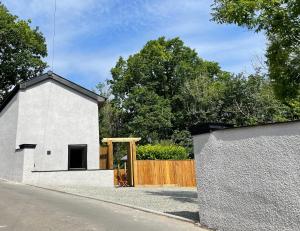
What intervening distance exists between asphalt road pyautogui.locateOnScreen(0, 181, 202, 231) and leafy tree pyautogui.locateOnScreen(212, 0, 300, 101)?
19.1ft

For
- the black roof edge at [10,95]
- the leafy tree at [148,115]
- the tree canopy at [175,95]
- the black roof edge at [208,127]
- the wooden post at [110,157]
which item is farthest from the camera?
the leafy tree at [148,115]

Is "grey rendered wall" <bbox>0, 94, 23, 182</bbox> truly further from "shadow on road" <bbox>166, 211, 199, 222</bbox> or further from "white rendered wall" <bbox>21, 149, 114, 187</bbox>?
"shadow on road" <bbox>166, 211, 199, 222</bbox>

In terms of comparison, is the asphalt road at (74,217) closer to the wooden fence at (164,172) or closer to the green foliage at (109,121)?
the wooden fence at (164,172)

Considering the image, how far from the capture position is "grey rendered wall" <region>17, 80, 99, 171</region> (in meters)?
25.4

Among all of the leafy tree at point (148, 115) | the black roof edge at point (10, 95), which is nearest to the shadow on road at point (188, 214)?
the black roof edge at point (10, 95)

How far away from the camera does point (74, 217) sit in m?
10.6

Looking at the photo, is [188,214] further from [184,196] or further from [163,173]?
[163,173]

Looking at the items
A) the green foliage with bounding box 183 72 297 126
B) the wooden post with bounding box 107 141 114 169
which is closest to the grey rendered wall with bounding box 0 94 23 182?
the wooden post with bounding box 107 141 114 169

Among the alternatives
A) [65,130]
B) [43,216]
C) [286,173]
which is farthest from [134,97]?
[286,173]

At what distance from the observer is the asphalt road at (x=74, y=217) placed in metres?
9.35

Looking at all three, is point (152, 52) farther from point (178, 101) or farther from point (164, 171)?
point (164, 171)

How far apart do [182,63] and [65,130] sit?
26.5 meters

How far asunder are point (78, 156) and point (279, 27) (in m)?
17.3

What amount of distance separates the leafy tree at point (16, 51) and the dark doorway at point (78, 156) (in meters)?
19.8
